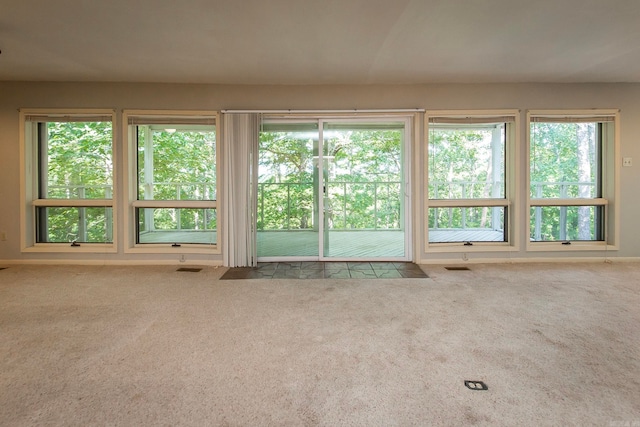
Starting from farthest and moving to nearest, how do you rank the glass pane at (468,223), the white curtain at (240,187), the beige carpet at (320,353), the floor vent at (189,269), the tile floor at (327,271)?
the glass pane at (468,223) → the white curtain at (240,187) → the floor vent at (189,269) → the tile floor at (327,271) → the beige carpet at (320,353)

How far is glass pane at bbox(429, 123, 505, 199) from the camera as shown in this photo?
14.3 ft

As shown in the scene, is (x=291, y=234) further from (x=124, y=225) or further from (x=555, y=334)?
(x=555, y=334)

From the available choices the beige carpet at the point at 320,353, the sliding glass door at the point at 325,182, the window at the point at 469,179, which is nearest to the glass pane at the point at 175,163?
the sliding glass door at the point at 325,182

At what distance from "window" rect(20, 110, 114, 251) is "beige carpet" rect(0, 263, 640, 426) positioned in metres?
1.17

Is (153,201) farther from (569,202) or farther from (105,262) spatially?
(569,202)

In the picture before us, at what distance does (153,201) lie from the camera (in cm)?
430

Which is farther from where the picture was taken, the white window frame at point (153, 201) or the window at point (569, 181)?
the window at point (569, 181)

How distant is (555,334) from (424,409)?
134cm

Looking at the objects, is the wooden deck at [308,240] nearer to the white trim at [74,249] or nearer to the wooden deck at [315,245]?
the wooden deck at [315,245]

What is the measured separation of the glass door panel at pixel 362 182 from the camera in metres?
4.36

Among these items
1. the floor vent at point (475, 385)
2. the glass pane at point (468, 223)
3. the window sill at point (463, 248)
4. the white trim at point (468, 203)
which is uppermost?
the white trim at point (468, 203)

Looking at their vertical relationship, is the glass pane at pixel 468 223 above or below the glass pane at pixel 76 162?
below

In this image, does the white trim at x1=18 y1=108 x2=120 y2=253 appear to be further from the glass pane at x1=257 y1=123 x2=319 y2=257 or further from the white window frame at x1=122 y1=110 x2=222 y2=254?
the glass pane at x1=257 y1=123 x2=319 y2=257

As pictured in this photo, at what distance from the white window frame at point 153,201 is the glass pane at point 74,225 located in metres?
0.38
